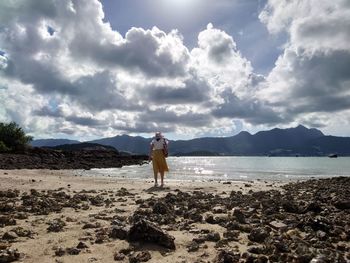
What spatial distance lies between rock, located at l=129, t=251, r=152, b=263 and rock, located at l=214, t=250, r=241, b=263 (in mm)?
1288

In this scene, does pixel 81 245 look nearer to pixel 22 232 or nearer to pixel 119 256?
pixel 119 256

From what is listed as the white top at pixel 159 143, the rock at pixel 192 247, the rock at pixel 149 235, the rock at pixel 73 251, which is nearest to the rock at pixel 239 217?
the rock at pixel 192 247

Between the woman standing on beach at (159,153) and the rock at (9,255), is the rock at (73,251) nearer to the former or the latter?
the rock at (9,255)

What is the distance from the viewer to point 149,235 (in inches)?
326

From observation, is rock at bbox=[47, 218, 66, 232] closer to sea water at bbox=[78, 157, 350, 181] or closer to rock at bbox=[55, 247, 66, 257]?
rock at bbox=[55, 247, 66, 257]

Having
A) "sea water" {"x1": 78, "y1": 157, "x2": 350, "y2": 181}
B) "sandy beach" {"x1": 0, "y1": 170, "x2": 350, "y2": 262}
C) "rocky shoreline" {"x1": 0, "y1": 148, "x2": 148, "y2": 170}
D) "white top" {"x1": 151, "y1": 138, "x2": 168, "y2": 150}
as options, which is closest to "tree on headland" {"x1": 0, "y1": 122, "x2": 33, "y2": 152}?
"rocky shoreline" {"x1": 0, "y1": 148, "x2": 148, "y2": 170}

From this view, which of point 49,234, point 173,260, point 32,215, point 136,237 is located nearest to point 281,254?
point 173,260

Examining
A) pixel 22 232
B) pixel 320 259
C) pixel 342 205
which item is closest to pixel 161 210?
pixel 22 232

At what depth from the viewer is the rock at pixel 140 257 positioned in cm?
731

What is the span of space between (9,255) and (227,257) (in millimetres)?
4057

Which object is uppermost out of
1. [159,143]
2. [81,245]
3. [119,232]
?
[159,143]

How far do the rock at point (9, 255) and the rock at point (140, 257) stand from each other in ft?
7.14

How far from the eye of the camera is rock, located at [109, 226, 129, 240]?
870cm

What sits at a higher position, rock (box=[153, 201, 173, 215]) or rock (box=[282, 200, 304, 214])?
rock (box=[153, 201, 173, 215])
